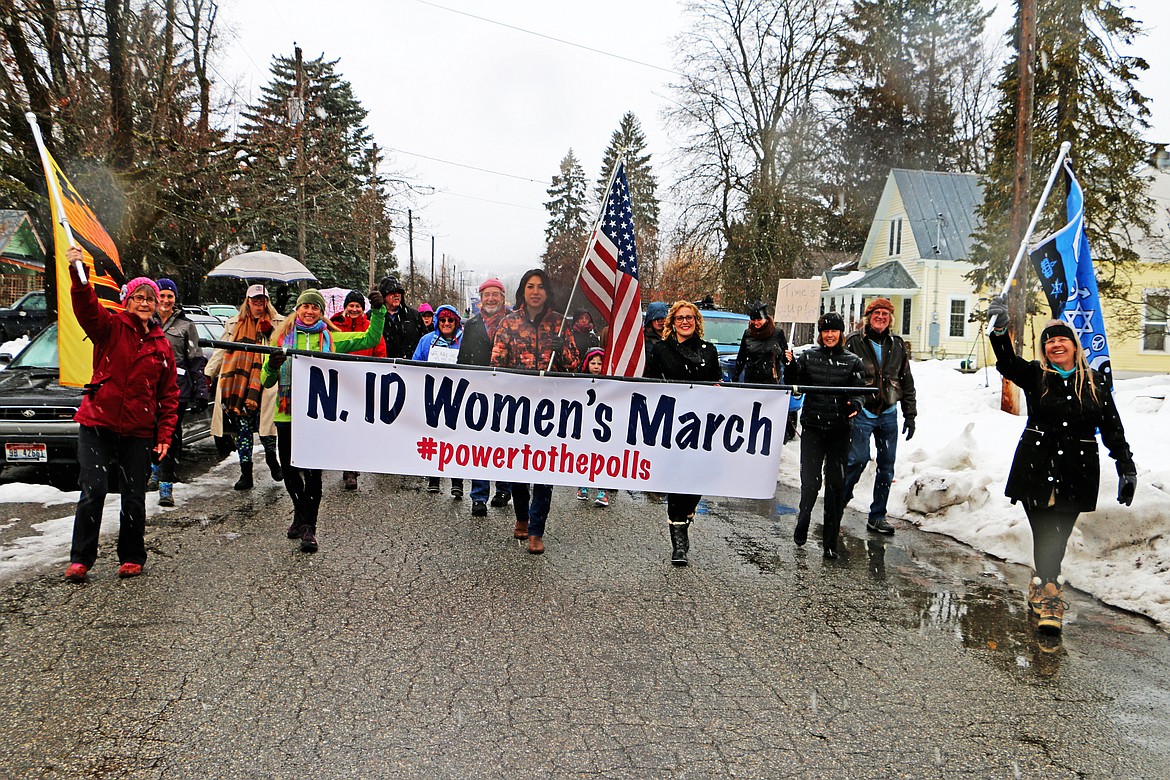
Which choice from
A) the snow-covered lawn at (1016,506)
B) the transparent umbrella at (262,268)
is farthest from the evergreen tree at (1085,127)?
the transparent umbrella at (262,268)

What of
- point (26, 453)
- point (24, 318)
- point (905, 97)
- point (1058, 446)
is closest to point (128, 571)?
point (26, 453)

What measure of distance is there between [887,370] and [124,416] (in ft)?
19.3

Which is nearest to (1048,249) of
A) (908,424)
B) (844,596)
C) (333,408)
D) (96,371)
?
(908,424)

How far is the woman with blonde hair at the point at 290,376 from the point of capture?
6.28 metres

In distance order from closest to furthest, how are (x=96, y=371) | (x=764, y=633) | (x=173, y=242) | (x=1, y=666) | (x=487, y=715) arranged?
1. (x=487, y=715)
2. (x=1, y=666)
3. (x=764, y=633)
4. (x=96, y=371)
5. (x=173, y=242)

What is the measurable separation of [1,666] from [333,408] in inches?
99.4

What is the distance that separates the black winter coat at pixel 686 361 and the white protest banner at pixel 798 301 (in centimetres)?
1033

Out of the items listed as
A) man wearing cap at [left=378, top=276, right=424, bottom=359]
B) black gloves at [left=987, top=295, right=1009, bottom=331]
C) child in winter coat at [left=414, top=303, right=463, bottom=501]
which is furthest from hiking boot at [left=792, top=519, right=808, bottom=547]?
man wearing cap at [left=378, top=276, right=424, bottom=359]

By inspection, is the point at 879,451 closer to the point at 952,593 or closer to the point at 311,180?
the point at 952,593

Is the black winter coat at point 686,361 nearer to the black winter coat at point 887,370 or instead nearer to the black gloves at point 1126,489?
the black winter coat at point 887,370

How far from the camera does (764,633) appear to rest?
488cm

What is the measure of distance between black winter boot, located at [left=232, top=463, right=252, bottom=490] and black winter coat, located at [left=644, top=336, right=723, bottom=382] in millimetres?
4552

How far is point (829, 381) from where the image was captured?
264 inches

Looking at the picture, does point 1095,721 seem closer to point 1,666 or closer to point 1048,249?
point 1048,249
